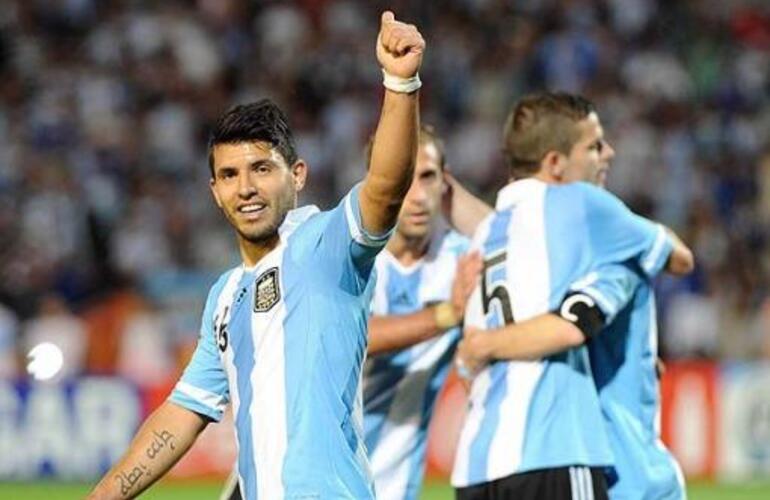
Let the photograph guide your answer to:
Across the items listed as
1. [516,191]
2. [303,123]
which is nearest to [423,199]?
[516,191]

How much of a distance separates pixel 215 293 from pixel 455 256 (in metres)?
2.21

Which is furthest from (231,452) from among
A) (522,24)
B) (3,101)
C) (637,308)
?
(637,308)

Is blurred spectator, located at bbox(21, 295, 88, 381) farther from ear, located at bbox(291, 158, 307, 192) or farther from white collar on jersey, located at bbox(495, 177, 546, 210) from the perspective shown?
ear, located at bbox(291, 158, 307, 192)

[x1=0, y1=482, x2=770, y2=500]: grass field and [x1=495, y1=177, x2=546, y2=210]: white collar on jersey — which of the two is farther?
[x1=0, y1=482, x2=770, y2=500]: grass field

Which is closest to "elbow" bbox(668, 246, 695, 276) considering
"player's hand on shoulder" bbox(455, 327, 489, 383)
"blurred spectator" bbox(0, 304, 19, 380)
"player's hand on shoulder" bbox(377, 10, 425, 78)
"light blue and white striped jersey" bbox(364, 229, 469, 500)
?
"player's hand on shoulder" bbox(455, 327, 489, 383)

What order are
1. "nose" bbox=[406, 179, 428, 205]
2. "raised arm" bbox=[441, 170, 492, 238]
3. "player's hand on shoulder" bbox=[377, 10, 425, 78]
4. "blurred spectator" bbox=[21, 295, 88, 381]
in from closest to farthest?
"player's hand on shoulder" bbox=[377, 10, 425, 78]
"nose" bbox=[406, 179, 428, 205]
"raised arm" bbox=[441, 170, 492, 238]
"blurred spectator" bbox=[21, 295, 88, 381]

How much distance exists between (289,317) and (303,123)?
12905mm

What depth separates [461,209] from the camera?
7.36 meters

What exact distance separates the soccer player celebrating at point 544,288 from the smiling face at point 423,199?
682mm

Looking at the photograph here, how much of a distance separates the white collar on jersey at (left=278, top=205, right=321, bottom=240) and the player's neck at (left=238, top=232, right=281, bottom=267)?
3 centimetres

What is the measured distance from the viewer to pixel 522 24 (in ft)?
60.7

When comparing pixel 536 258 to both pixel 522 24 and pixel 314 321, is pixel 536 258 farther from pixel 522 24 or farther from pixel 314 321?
pixel 522 24

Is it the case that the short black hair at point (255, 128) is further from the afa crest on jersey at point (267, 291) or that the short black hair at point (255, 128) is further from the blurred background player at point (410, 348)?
the blurred background player at point (410, 348)

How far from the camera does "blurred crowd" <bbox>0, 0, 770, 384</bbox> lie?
15.8 metres
